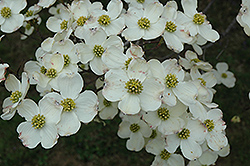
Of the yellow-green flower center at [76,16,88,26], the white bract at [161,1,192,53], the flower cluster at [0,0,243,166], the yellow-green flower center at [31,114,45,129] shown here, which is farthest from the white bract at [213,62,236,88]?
the yellow-green flower center at [31,114,45,129]

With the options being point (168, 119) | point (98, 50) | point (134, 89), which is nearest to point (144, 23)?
point (98, 50)

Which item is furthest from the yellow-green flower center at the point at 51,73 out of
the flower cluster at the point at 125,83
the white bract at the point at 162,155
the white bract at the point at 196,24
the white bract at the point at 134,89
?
the white bract at the point at 196,24

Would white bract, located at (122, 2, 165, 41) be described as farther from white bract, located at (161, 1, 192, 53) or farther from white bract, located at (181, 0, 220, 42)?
white bract, located at (181, 0, 220, 42)

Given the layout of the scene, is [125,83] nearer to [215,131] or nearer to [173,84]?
[173,84]

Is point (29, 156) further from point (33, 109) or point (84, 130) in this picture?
point (33, 109)

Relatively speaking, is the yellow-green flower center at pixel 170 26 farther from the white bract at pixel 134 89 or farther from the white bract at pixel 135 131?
the white bract at pixel 135 131

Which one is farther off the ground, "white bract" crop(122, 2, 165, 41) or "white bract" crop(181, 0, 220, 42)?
"white bract" crop(181, 0, 220, 42)
